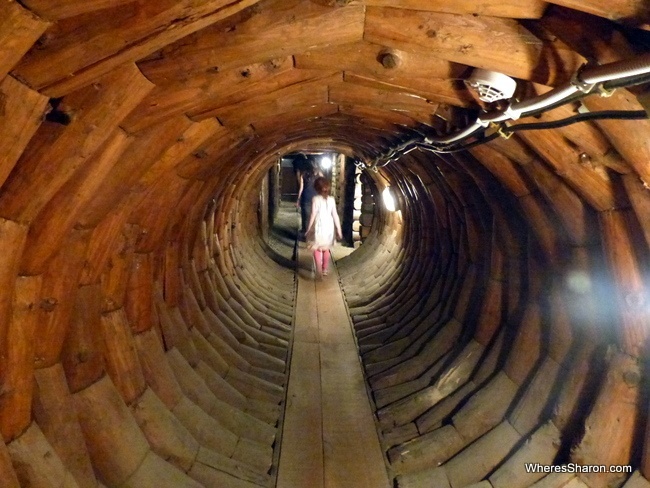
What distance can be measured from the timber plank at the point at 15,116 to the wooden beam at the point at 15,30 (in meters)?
0.22

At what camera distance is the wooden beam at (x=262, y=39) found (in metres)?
A: 2.38

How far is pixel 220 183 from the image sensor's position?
20.6 feet

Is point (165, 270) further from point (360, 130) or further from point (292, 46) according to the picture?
point (292, 46)

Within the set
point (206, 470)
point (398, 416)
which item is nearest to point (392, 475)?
point (398, 416)

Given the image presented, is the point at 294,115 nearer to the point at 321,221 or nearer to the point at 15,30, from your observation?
the point at 15,30

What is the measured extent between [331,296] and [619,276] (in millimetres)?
6523

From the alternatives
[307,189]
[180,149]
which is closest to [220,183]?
[180,149]

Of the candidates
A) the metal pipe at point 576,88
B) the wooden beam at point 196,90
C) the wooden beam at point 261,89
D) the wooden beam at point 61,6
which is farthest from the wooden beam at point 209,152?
the wooden beam at point 61,6

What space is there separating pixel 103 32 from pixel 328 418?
4.04m

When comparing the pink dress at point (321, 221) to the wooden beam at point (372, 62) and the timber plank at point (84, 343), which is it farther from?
the wooden beam at point (372, 62)

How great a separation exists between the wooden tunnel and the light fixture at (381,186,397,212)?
143 inches

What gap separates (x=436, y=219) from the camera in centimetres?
711

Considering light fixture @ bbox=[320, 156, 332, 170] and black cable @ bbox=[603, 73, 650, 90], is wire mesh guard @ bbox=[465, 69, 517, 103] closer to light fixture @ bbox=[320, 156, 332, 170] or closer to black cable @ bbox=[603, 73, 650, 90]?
black cable @ bbox=[603, 73, 650, 90]

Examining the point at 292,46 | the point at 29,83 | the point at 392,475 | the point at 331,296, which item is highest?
the point at 292,46
